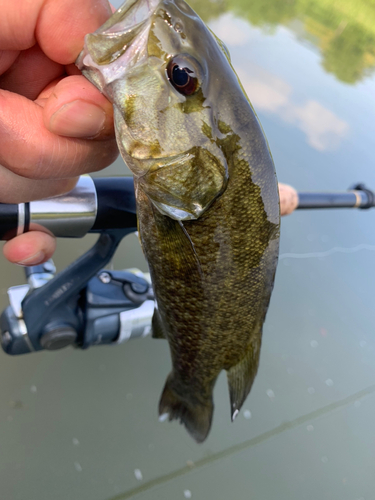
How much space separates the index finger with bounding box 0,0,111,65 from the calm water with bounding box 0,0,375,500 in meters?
1.29

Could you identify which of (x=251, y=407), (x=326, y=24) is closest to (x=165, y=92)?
(x=251, y=407)

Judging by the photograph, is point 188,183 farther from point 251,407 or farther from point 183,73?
point 251,407

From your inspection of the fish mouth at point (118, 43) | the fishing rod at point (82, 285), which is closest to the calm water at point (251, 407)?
the fishing rod at point (82, 285)

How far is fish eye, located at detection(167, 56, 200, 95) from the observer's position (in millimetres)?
657

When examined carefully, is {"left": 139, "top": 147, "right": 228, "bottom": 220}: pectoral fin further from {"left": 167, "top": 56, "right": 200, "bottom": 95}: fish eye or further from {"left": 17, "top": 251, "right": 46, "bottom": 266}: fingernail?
{"left": 17, "top": 251, "right": 46, "bottom": 266}: fingernail

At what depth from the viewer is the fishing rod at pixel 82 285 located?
1.03 m

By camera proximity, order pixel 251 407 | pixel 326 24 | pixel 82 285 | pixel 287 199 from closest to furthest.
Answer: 1. pixel 82 285
2. pixel 287 199
3. pixel 251 407
4. pixel 326 24

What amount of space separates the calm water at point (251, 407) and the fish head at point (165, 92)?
115cm

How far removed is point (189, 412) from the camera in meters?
1.19

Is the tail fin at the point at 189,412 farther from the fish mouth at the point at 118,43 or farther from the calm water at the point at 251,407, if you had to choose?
the fish mouth at the point at 118,43

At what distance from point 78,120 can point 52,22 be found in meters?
0.17

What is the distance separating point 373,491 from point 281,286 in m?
1.12

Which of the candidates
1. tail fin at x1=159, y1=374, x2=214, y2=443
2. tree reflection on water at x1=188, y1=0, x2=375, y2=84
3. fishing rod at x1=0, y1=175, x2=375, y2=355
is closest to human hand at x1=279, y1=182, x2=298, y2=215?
fishing rod at x1=0, y1=175, x2=375, y2=355

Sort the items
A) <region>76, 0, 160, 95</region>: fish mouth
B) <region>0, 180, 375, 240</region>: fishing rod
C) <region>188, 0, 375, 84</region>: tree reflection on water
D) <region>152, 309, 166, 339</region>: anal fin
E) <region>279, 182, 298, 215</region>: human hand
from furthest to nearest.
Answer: <region>188, 0, 375, 84</region>: tree reflection on water → <region>279, 182, 298, 215</region>: human hand → <region>152, 309, 166, 339</region>: anal fin → <region>0, 180, 375, 240</region>: fishing rod → <region>76, 0, 160, 95</region>: fish mouth
